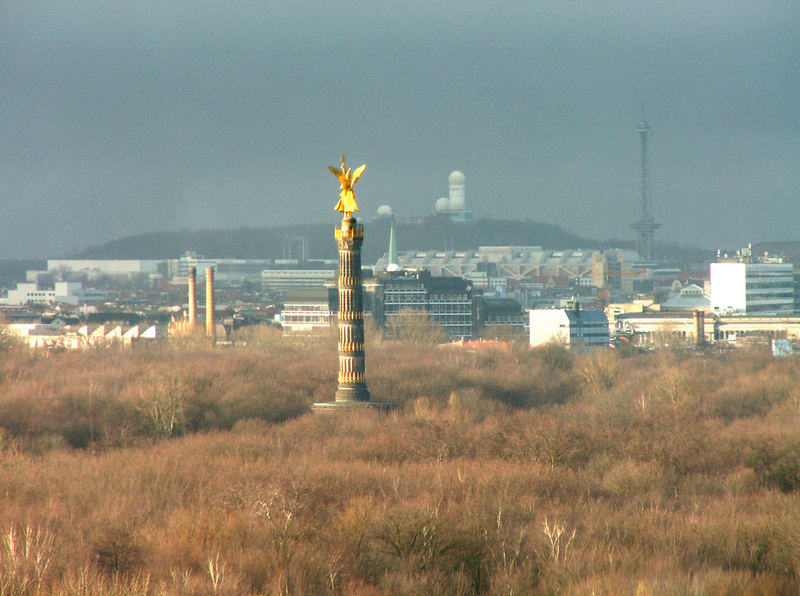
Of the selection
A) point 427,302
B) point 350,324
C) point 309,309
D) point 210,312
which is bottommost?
point 309,309

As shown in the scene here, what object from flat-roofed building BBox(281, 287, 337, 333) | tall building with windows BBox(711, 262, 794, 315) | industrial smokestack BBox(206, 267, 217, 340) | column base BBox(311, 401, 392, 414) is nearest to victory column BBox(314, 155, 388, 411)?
column base BBox(311, 401, 392, 414)

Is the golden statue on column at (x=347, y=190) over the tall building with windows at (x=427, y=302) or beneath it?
over

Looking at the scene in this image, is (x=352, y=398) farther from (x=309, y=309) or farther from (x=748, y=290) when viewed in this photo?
(x=748, y=290)

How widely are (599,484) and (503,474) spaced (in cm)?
337

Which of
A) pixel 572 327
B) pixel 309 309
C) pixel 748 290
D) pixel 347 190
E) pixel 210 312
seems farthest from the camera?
pixel 748 290

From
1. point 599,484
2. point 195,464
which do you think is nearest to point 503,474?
point 599,484

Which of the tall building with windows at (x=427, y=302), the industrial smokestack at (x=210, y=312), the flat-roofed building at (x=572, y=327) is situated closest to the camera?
the industrial smokestack at (x=210, y=312)

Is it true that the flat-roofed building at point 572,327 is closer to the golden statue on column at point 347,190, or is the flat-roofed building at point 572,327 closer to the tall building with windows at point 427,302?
the tall building with windows at point 427,302

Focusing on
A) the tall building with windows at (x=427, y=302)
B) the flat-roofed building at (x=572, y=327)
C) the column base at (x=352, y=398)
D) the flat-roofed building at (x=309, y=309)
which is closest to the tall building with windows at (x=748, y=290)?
the tall building with windows at (x=427, y=302)

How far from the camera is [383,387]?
82000mm

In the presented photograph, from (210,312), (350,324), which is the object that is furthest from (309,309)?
(350,324)

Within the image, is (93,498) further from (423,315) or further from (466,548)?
(423,315)

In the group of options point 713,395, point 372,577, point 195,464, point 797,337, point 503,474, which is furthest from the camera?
point 797,337

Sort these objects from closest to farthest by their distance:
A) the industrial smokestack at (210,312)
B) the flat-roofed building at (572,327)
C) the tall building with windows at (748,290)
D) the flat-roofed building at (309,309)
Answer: the industrial smokestack at (210,312), the flat-roofed building at (572,327), the flat-roofed building at (309,309), the tall building with windows at (748,290)
